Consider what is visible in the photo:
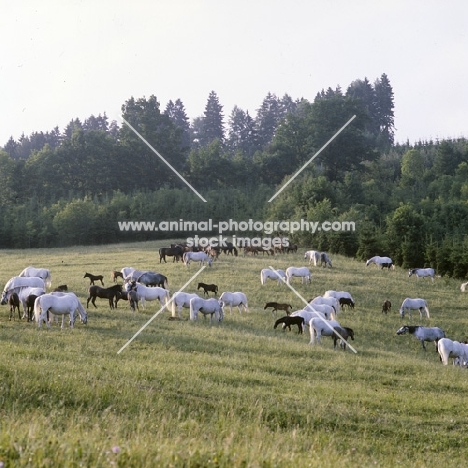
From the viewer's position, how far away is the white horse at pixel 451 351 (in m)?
21.0

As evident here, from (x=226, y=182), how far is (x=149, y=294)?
204ft

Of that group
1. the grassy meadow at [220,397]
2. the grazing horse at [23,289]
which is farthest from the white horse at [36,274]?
the grassy meadow at [220,397]

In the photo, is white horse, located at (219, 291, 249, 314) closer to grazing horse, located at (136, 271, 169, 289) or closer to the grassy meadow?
the grassy meadow

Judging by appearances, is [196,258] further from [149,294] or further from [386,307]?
[386,307]

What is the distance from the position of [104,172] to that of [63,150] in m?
7.34

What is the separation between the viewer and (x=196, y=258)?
130 ft

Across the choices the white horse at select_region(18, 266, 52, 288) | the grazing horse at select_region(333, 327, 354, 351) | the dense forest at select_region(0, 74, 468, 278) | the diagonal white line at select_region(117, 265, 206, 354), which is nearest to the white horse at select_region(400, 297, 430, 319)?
the grazing horse at select_region(333, 327, 354, 351)

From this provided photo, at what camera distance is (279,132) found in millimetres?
91562

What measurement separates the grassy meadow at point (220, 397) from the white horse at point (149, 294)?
0.61m

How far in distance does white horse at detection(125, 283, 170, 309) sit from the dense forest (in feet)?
102

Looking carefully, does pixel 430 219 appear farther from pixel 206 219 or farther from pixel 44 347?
pixel 44 347

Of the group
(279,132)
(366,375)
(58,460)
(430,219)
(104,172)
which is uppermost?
(279,132)

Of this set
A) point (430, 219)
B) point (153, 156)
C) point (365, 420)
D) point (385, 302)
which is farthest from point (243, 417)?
point (153, 156)

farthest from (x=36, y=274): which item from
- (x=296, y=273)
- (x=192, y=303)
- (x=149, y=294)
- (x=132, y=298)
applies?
(x=296, y=273)
